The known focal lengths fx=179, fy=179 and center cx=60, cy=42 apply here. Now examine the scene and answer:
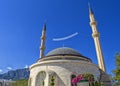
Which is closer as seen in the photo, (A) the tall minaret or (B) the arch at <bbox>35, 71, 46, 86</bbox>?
(B) the arch at <bbox>35, 71, 46, 86</bbox>

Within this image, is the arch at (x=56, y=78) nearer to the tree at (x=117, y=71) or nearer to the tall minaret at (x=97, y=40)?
the tree at (x=117, y=71)

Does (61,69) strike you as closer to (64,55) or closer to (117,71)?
(64,55)

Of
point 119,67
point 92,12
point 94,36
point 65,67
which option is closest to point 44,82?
point 65,67

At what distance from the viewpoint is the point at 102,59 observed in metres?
37.3

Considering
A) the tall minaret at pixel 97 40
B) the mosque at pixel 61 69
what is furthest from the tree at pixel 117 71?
the tall minaret at pixel 97 40

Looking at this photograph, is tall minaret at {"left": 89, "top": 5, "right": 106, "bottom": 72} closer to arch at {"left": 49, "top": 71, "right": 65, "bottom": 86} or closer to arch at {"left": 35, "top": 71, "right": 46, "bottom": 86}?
arch at {"left": 49, "top": 71, "right": 65, "bottom": 86}

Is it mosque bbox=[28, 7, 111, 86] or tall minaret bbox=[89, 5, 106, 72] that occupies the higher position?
tall minaret bbox=[89, 5, 106, 72]

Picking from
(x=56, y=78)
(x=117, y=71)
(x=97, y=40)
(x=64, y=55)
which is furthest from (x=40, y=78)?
(x=97, y=40)

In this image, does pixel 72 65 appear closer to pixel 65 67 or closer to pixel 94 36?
pixel 65 67

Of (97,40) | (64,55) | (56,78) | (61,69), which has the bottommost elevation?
(56,78)

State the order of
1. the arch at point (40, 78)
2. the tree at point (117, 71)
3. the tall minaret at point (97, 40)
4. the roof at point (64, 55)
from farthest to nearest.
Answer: the tall minaret at point (97, 40) < the roof at point (64, 55) < the arch at point (40, 78) < the tree at point (117, 71)

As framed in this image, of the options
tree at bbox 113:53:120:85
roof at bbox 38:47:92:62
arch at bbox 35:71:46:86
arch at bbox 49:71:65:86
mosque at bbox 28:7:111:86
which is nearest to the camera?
tree at bbox 113:53:120:85

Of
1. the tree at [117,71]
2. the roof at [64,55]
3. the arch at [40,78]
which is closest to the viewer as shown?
the tree at [117,71]

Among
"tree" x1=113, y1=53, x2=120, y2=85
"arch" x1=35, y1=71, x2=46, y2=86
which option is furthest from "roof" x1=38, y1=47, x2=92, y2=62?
"tree" x1=113, y1=53, x2=120, y2=85
